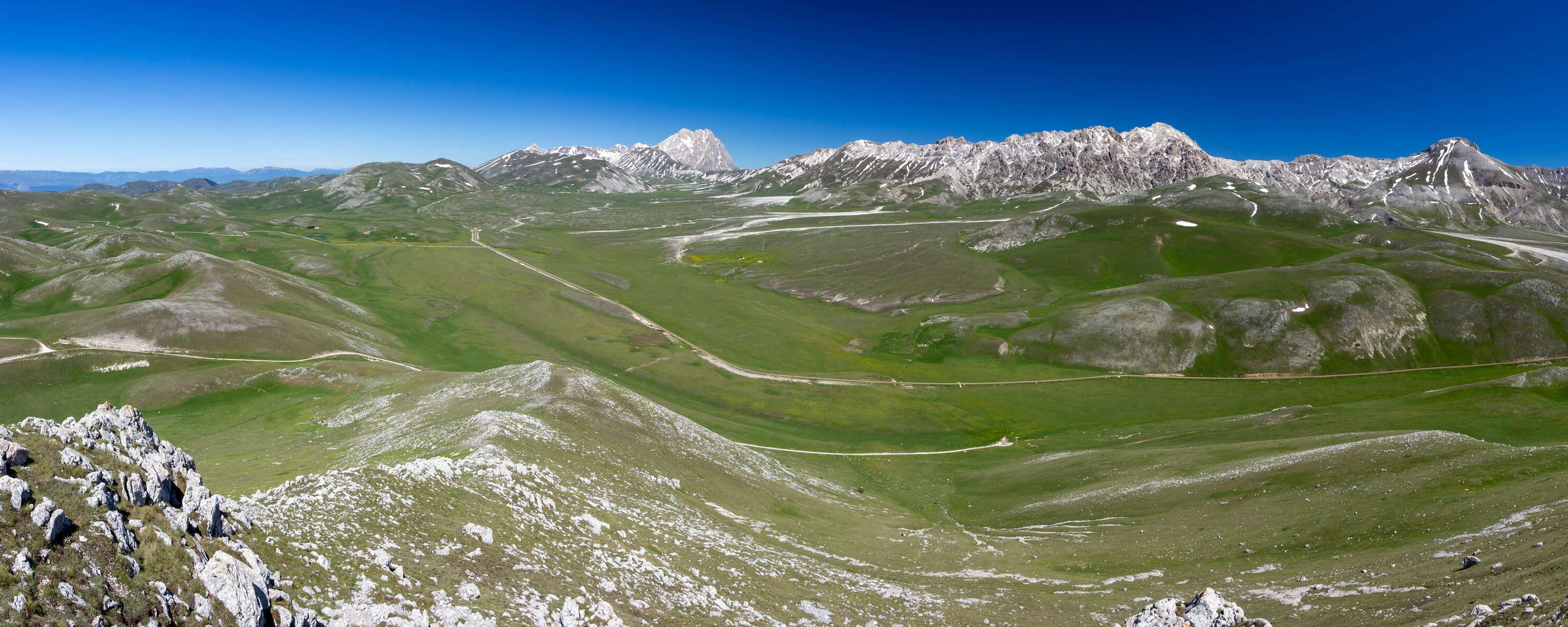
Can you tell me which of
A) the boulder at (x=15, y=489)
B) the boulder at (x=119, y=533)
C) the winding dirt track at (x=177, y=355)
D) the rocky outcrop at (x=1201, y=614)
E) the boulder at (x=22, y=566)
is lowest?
the winding dirt track at (x=177, y=355)

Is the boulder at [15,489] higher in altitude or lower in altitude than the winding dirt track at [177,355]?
higher

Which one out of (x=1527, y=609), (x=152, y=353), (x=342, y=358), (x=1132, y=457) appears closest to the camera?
(x=1527, y=609)

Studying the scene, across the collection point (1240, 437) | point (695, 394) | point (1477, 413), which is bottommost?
point (695, 394)

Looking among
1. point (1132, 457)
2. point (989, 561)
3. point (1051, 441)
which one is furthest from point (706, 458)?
point (1051, 441)

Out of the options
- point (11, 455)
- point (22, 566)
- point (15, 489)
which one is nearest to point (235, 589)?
point (22, 566)

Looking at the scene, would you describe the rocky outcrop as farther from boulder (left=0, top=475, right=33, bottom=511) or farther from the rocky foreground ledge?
boulder (left=0, top=475, right=33, bottom=511)

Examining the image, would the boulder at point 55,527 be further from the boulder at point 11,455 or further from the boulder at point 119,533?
the boulder at point 11,455

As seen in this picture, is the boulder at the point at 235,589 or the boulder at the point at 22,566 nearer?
the boulder at the point at 22,566

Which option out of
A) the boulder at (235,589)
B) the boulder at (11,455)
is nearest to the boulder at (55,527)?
the boulder at (11,455)

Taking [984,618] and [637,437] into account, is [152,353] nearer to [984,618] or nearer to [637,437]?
[637,437]
